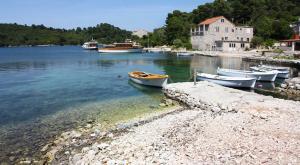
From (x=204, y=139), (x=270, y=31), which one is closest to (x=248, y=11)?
(x=270, y=31)

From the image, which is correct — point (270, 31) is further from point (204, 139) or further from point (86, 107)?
point (204, 139)

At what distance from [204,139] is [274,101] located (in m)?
8.12

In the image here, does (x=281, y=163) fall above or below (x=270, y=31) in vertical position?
below

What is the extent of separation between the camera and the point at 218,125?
12914mm

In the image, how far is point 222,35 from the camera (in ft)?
256

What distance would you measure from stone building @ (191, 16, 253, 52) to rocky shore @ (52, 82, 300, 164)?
201 feet

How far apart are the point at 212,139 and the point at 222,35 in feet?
232

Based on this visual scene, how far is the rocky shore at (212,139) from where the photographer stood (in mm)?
9602

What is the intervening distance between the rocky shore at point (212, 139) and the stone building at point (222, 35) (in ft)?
201

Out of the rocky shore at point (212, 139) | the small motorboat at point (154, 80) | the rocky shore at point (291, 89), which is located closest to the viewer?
the rocky shore at point (212, 139)

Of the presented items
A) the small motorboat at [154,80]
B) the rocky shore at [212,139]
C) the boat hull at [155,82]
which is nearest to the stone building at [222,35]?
the small motorboat at [154,80]

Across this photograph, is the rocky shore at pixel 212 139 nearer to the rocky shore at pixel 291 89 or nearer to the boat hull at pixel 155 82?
the rocky shore at pixel 291 89

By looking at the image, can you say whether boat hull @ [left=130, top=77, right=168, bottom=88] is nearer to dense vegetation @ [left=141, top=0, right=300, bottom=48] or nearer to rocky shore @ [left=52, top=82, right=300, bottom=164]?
rocky shore @ [left=52, top=82, right=300, bottom=164]

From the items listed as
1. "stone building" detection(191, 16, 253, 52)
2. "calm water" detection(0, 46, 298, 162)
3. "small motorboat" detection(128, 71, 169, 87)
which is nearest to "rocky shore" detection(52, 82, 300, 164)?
"calm water" detection(0, 46, 298, 162)
